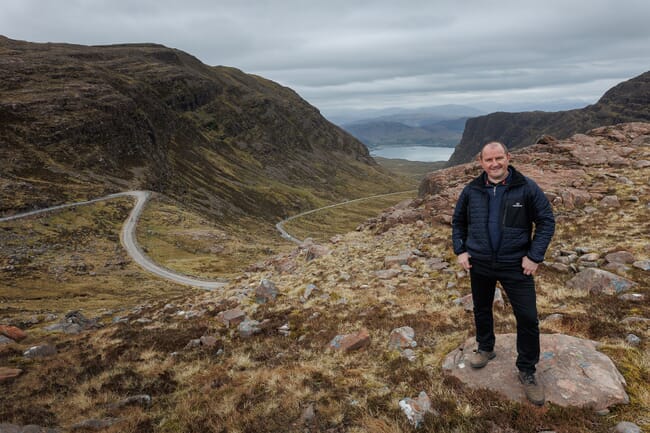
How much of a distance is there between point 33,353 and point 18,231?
74.7 metres

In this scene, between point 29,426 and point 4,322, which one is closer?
point 29,426

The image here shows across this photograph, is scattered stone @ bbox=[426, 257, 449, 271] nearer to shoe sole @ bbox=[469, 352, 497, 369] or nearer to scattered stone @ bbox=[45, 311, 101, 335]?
shoe sole @ bbox=[469, 352, 497, 369]

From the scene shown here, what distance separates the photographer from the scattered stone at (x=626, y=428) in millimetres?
5257

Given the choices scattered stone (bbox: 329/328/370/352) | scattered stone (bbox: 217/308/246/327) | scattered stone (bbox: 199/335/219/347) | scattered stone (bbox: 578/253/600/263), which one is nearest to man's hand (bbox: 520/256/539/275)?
scattered stone (bbox: 329/328/370/352)

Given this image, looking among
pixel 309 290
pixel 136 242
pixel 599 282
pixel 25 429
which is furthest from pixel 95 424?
pixel 136 242

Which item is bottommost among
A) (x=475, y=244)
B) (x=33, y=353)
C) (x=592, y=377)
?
(x=33, y=353)

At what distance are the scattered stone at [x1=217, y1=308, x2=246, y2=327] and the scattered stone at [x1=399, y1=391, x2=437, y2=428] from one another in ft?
33.0

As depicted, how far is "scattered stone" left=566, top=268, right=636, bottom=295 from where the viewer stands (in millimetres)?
11500

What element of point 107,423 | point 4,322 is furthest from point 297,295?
point 4,322

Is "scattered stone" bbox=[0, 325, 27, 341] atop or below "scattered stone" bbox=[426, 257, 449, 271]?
below

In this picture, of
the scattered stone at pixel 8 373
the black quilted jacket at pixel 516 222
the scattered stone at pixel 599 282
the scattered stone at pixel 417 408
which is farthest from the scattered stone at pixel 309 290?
the black quilted jacket at pixel 516 222

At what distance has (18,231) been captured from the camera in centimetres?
7019

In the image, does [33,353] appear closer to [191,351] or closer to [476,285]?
[191,351]

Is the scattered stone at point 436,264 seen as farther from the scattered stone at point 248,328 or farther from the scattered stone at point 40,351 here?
the scattered stone at point 40,351
